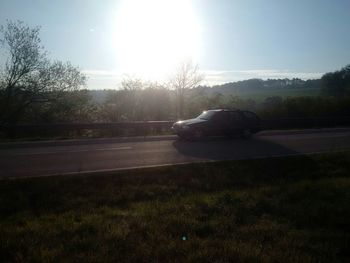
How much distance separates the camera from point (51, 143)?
55.5 ft

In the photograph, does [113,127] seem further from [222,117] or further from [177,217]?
[177,217]

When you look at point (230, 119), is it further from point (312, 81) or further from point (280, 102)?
point (312, 81)

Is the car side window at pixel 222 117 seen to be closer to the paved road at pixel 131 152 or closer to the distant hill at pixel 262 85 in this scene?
the paved road at pixel 131 152

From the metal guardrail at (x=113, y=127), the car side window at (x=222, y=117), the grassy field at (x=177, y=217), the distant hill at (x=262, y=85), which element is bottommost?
the grassy field at (x=177, y=217)

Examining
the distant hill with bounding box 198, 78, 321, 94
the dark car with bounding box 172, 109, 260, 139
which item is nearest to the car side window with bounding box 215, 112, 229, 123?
the dark car with bounding box 172, 109, 260, 139

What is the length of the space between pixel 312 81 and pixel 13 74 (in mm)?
70402

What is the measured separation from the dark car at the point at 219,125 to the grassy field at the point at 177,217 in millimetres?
6867

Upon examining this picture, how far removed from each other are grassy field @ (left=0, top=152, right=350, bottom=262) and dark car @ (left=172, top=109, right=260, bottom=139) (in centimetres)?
687

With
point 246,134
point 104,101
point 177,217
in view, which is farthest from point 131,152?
point 104,101

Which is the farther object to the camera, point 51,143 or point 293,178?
point 51,143

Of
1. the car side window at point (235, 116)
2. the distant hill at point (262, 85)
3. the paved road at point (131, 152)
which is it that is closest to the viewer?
the paved road at point (131, 152)

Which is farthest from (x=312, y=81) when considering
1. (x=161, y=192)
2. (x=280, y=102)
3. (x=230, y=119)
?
(x=161, y=192)

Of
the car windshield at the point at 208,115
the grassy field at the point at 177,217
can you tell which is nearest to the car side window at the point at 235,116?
the car windshield at the point at 208,115

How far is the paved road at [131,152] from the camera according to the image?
11.4 meters
